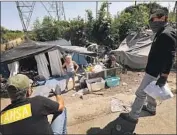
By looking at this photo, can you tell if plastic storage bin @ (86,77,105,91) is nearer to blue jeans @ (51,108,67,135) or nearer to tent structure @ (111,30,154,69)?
tent structure @ (111,30,154,69)

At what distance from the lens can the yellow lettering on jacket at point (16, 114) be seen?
2.86 meters

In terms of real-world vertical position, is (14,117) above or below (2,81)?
above

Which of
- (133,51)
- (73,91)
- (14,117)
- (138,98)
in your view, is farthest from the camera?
(133,51)

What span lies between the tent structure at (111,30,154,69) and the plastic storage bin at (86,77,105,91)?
3.16 metres

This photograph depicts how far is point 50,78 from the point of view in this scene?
1273cm

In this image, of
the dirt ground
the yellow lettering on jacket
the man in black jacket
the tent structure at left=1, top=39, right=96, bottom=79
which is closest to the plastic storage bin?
the dirt ground

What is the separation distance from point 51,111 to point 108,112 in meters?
3.44

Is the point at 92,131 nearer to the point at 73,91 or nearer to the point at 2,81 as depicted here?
the point at 73,91

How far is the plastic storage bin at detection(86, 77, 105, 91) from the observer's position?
32.0 feet

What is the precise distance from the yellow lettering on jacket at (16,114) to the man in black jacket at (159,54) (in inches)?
102

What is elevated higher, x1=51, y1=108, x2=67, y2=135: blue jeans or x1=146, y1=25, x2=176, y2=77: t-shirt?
x1=146, y1=25, x2=176, y2=77: t-shirt

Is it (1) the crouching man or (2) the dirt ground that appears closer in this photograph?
(1) the crouching man

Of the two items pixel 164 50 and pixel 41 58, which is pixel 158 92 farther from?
pixel 41 58

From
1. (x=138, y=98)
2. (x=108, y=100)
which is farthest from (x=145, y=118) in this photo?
(x=108, y=100)
